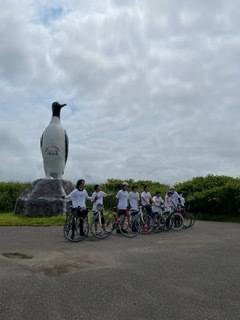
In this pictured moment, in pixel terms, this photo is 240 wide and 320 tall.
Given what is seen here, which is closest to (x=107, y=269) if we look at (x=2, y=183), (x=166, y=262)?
(x=166, y=262)

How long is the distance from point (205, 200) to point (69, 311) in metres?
15.5

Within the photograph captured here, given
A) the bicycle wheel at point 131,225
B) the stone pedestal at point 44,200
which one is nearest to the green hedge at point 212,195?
the stone pedestal at point 44,200

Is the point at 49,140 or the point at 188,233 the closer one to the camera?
the point at 188,233

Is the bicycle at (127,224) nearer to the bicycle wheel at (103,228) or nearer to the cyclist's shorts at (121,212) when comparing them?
the cyclist's shorts at (121,212)

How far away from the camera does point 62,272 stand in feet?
21.9

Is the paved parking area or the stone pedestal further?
the stone pedestal

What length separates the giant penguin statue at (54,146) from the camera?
16.5 meters

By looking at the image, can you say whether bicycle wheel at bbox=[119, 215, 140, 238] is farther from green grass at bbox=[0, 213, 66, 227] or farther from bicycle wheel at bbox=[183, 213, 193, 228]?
green grass at bbox=[0, 213, 66, 227]

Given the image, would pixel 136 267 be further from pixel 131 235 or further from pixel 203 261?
pixel 131 235

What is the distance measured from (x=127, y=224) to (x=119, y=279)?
5776 millimetres

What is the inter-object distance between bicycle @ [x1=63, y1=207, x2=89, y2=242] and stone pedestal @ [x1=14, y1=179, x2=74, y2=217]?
474 centimetres

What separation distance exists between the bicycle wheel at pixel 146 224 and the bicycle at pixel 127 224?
24 cm

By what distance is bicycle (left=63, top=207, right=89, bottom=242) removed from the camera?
10367mm

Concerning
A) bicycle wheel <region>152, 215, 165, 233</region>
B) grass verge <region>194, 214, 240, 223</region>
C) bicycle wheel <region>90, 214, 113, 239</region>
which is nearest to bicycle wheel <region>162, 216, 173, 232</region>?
bicycle wheel <region>152, 215, 165, 233</region>
